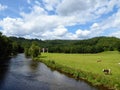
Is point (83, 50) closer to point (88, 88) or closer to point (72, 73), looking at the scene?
point (72, 73)

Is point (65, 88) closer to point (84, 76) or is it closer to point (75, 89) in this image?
point (75, 89)

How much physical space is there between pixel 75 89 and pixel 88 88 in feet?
8.55

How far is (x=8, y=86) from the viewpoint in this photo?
37.2 meters

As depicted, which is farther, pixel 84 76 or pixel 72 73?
pixel 72 73

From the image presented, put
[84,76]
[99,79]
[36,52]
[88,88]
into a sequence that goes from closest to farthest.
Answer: [88,88], [99,79], [84,76], [36,52]

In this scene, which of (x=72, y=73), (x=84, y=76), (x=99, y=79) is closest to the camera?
(x=99, y=79)

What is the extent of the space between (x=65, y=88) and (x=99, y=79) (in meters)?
7.69

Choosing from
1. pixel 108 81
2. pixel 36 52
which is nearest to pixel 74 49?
pixel 36 52

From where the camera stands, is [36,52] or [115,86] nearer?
[115,86]

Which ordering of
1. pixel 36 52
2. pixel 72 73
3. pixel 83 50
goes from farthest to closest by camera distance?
1. pixel 83 50
2. pixel 36 52
3. pixel 72 73

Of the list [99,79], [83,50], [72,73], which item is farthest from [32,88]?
[83,50]

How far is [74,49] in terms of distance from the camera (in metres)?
190

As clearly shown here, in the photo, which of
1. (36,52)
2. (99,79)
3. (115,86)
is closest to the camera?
(115,86)

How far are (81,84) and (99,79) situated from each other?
11.9 ft
